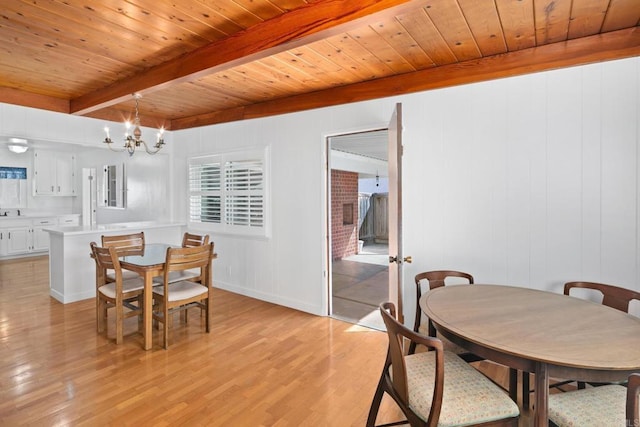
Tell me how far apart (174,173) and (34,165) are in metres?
4.25

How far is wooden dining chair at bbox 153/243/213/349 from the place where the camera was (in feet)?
9.74

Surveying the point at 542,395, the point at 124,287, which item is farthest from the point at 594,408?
the point at 124,287

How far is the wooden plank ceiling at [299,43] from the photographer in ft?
6.56

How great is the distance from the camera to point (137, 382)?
2.42 m

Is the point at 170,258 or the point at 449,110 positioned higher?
the point at 449,110

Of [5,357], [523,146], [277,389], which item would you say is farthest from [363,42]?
[5,357]

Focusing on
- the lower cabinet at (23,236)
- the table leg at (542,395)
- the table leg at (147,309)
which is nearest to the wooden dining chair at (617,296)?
the table leg at (542,395)

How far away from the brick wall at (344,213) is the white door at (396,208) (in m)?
4.46

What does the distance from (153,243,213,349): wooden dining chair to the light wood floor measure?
10.6 inches

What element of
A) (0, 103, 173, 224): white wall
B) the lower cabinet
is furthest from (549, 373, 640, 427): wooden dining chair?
the lower cabinet

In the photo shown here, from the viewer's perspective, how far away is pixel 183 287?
329 centimetres

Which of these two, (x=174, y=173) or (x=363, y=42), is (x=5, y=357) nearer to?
(x=174, y=173)

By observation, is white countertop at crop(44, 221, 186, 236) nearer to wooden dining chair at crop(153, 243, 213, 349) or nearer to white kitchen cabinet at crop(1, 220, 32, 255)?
wooden dining chair at crop(153, 243, 213, 349)

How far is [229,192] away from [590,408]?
423 cm
